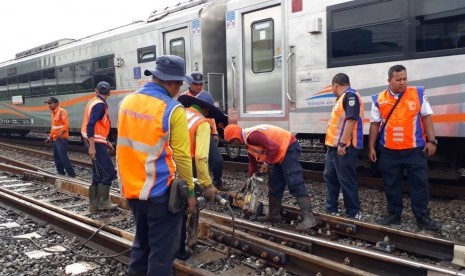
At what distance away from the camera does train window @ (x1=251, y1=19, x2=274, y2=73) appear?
7.73m

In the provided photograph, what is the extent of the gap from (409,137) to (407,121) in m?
0.18

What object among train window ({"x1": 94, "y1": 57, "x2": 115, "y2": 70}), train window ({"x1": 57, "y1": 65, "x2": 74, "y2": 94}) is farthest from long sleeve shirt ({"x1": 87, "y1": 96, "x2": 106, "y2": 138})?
train window ({"x1": 57, "y1": 65, "x2": 74, "y2": 94})

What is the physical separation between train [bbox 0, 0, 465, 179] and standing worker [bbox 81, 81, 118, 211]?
9.03ft

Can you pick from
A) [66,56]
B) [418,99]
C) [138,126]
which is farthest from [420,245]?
[66,56]

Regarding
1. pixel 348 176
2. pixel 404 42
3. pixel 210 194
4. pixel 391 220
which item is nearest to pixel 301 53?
pixel 404 42

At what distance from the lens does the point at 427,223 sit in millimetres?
4977

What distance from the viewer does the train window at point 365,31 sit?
20.0ft

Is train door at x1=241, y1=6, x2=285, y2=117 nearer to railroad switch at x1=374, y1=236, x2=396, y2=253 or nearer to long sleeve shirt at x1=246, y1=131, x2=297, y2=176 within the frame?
long sleeve shirt at x1=246, y1=131, x2=297, y2=176

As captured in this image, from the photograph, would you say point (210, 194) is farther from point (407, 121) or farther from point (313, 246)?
point (407, 121)

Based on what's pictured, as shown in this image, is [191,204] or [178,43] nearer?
[191,204]

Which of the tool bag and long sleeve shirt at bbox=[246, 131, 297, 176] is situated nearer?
the tool bag

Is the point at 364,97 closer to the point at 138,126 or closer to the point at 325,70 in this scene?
the point at 325,70

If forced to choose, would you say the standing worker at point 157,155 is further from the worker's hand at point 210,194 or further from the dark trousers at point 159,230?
the worker's hand at point 210,194

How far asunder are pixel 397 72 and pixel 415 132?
2.30ft
